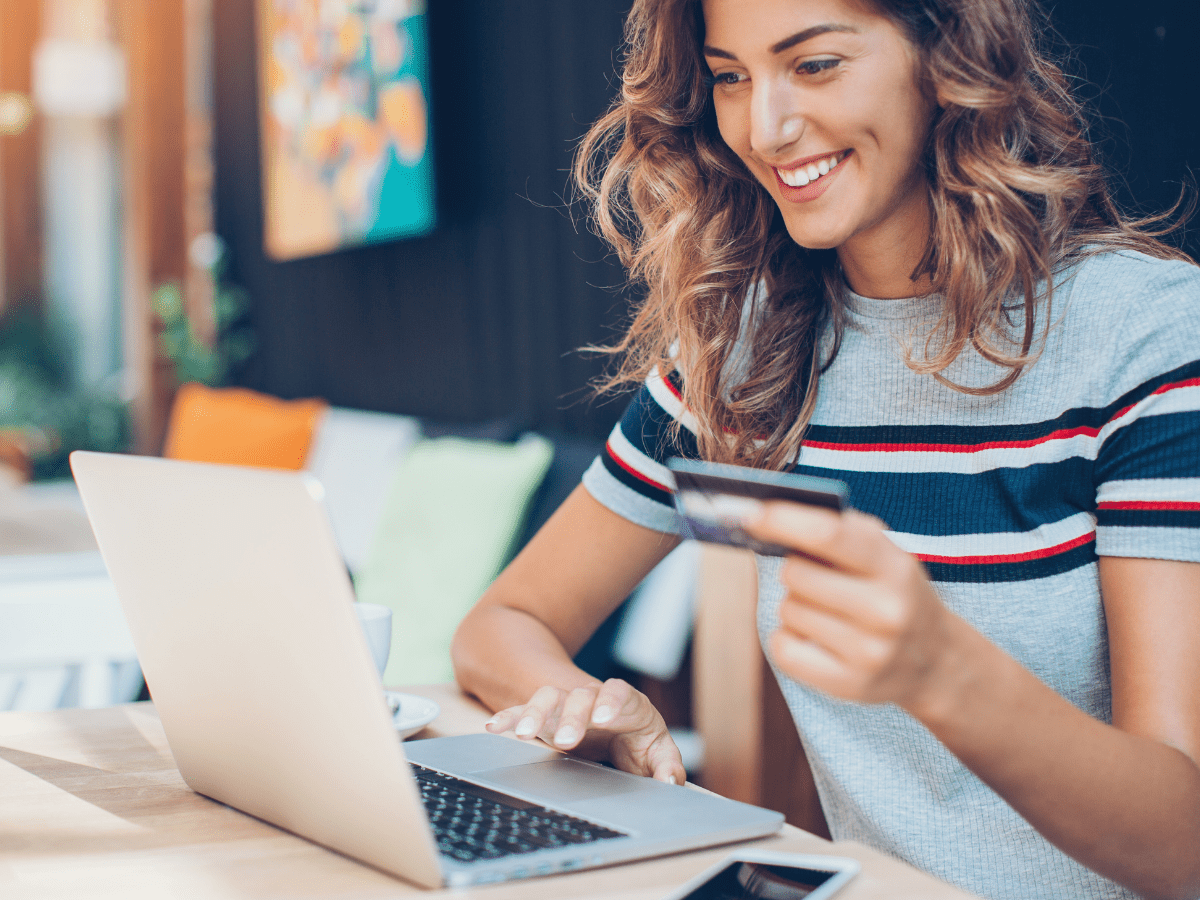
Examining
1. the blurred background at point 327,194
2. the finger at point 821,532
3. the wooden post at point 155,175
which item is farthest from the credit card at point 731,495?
the wooden post at point 155,175

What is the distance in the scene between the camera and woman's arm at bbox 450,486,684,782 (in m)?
0.81

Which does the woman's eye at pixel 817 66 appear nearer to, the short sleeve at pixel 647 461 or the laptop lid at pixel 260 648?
the short sleeve at pixel 647 461

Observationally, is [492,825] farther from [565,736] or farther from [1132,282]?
[1132,282]

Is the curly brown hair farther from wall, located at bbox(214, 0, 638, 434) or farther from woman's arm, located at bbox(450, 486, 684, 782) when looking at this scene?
wall, located at bbox(214, 0, 638, 434)

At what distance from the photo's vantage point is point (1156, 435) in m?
0.82

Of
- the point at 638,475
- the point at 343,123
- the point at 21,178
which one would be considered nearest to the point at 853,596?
the point at 638,475

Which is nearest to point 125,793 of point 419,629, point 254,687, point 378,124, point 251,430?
point 254,687

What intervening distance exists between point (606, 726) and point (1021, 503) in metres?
0.39

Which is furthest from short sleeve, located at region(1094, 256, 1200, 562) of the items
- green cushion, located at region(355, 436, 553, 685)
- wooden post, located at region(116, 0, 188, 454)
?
wooden post, located at region(116, 0, 188, 454)

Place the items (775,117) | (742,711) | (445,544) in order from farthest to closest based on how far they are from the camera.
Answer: (445,544) → (742,711) → (775,117)

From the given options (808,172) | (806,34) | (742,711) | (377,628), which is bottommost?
(742,711)

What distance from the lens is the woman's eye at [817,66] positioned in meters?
0.93

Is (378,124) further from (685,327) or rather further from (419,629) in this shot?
(685,327)

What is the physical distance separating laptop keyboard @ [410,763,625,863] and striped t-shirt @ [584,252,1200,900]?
40 cm
